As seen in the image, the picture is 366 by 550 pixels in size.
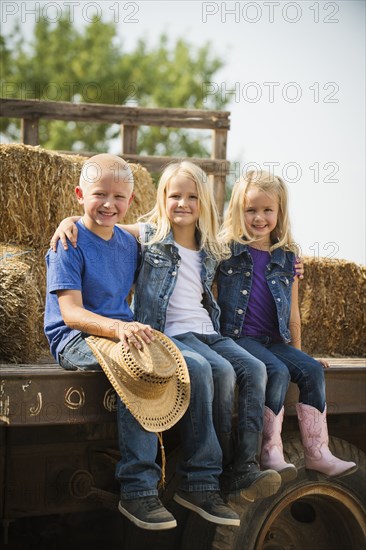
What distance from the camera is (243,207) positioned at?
156 inches

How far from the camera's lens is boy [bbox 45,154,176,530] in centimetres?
301

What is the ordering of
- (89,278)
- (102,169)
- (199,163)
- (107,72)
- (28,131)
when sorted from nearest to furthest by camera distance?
(89,278) < (102,169) < (28,131) < (199,163) < (107,72)

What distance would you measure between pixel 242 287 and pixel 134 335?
97 centimetres

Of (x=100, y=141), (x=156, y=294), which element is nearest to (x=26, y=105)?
(x=156, y=294)

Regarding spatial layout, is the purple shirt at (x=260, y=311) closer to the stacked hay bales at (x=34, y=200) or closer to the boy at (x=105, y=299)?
the boy at (x=105, y=299)

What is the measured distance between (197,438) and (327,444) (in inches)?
32.1

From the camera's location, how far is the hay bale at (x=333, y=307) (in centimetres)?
548

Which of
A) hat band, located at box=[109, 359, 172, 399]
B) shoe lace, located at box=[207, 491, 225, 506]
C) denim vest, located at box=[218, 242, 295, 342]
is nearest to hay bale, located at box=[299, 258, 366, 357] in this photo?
denim vest, located at box=[218, 242, 295, 342]

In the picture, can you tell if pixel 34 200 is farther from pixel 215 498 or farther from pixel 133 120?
pixel 133 120

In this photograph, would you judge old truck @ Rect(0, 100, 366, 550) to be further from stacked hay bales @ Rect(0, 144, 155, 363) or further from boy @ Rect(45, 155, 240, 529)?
stacked hay bales @ Rect(0, 144, 155, 363)

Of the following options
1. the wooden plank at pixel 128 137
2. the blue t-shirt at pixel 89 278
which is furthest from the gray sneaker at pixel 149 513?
the wooden plank at pixel 128 137

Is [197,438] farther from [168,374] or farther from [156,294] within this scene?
[156,294]

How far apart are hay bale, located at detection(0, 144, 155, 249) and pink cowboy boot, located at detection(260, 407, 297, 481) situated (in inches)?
85.1

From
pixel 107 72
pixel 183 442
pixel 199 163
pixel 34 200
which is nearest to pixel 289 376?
pixel 183 442
